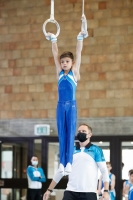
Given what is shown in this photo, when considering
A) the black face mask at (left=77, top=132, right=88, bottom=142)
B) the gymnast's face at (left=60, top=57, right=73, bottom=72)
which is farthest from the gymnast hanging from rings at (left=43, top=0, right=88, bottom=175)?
the black face mask at (left=77, top=132, right=88, bottom=142)

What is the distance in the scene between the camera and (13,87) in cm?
1295

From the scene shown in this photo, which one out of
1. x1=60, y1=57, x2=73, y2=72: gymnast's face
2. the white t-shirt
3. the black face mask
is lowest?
the white t-shirt

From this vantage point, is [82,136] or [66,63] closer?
[66,63]

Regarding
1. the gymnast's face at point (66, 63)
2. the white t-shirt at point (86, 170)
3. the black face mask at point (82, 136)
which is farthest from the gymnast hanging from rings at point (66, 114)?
the white t-shirt at point (86, 170)

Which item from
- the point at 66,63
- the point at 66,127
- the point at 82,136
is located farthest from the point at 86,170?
the point at 66,63

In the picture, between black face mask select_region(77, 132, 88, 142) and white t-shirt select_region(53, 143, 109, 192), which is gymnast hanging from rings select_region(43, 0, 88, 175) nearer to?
black face mask select_region(77, 132, 88, 142)

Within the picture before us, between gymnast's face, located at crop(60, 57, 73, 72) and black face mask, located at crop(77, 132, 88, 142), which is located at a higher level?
gymnast's face, located at crop(60, 57, 73, 72)

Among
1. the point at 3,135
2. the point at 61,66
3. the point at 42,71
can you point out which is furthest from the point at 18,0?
the point at 61,66

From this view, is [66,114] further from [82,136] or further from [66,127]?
[82,136]

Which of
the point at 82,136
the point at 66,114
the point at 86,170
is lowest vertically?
the point at 86,170

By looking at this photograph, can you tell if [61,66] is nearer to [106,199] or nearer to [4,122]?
[106,199]

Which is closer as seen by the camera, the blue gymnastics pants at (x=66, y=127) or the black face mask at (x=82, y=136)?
the blue gymnastics pants at (x=66, y=127)

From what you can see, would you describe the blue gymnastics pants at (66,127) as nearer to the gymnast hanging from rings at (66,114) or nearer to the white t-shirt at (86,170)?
the gymnast hanging from rings at (66,114)

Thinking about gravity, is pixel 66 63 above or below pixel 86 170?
above
